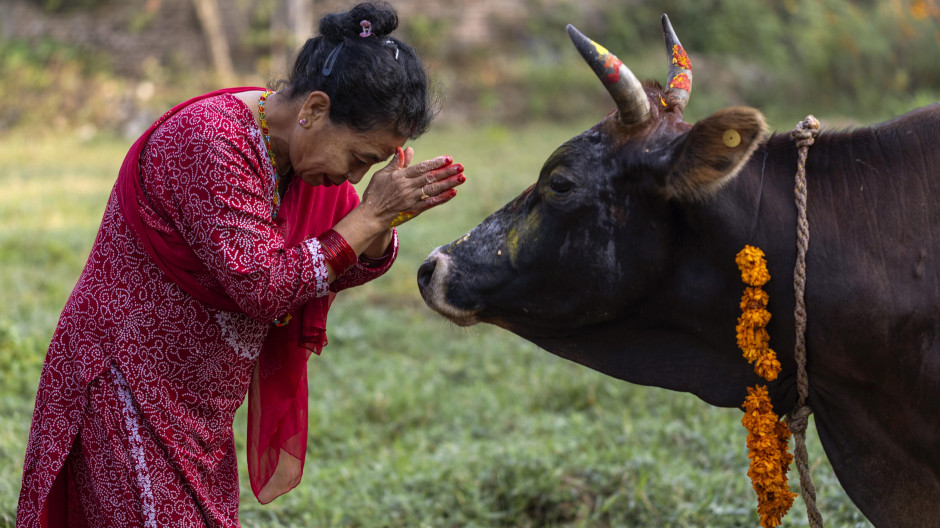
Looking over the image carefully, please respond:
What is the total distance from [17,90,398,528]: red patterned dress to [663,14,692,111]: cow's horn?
1034 millimetres

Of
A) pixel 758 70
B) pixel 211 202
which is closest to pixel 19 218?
pixel 211 202

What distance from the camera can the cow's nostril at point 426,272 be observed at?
2.68 metres

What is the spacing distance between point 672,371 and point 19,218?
23.6 ft

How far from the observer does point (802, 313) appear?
7.45 feet

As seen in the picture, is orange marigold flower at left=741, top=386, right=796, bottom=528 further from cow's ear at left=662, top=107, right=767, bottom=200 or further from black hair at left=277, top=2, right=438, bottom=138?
black hair at left=277, top=2, right=438, bottom=138

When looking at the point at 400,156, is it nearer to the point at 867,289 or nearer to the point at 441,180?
the point at 441,180

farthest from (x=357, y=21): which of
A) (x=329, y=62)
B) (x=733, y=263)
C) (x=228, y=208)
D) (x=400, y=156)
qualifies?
(x=733, y=263)

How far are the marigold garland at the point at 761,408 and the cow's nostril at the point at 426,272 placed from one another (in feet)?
2.72

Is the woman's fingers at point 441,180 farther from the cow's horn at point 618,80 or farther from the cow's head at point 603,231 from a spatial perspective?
the cow's horn at point 618,80

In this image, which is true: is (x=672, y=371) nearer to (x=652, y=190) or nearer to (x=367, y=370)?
(x=652, y=190)

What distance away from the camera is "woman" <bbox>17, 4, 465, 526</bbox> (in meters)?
2.34

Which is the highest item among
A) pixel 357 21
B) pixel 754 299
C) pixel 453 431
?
pixel 357 21

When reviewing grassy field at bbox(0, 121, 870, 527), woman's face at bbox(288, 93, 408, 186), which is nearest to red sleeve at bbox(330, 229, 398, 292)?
woman's face at bbox(288, 93, 408, 186)

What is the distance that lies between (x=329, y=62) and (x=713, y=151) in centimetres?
96
